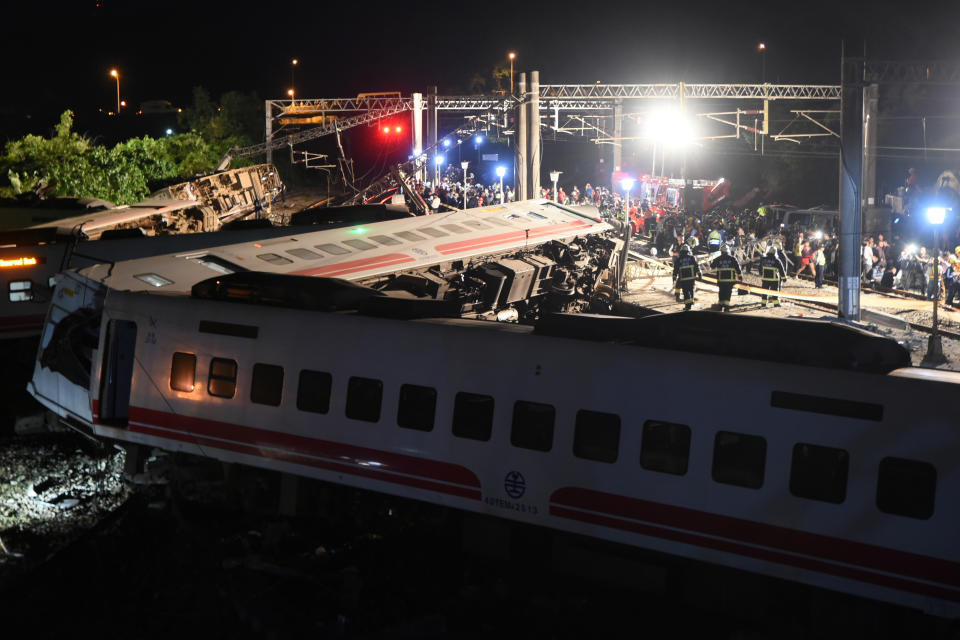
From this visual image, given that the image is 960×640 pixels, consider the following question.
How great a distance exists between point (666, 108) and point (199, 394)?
4058 cm

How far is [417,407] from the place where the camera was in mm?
9445

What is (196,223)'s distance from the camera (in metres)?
27.5

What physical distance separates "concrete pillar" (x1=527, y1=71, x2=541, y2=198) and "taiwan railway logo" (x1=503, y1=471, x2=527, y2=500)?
19287mm

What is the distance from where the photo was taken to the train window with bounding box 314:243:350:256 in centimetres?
1758

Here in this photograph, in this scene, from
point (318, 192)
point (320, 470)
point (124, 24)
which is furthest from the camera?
point (124, 24)

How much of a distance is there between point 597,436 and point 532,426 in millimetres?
671

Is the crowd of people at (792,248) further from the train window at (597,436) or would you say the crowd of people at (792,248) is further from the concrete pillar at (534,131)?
the train window at (597,436)

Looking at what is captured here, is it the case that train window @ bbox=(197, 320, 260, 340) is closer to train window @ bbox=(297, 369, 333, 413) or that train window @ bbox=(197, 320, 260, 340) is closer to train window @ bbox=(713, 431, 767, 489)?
train window @ bbox=(297, 369, 333, 413)

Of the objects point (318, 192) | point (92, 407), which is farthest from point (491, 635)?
point (318, 192)

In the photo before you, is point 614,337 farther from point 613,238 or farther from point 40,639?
point 613,238

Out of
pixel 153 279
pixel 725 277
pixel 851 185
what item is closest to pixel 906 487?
pixel 153 279

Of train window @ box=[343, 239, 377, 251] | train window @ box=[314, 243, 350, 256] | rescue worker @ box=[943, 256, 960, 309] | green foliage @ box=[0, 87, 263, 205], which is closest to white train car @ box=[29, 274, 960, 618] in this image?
train window @ box=[314, 243, 350, 256]

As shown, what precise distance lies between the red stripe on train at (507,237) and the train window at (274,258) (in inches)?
148

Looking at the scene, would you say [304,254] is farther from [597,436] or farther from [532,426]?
[597,436]
